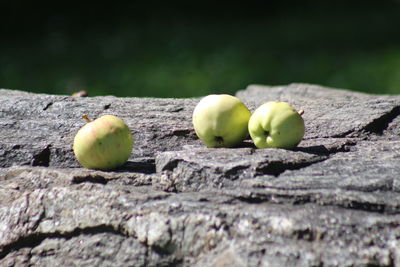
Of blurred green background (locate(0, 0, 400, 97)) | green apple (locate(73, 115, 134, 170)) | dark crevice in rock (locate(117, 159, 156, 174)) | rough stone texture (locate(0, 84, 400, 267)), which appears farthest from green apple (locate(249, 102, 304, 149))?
blurred green background (locate(0, 0, 400, 97))

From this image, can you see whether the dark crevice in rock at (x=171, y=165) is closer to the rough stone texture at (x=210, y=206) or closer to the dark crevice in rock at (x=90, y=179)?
the rough stone texture at (x=210, y=206)

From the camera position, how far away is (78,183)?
3711 millimetres

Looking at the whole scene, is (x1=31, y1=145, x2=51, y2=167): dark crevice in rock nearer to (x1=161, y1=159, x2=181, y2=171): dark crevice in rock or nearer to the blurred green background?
(x1=161, y1=159, x2=181, y2=171): dark crevice in rock

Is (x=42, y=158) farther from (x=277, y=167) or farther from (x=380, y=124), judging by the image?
(x=380, y=124)

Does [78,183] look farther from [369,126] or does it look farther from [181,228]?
[369,126]

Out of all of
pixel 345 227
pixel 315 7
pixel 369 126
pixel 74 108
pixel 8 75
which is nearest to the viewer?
pixel 345 227

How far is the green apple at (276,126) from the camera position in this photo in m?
3.76

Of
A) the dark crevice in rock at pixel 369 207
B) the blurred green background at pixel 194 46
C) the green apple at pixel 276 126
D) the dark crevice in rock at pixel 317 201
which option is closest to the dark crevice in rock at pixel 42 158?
the green apple at pixel 276 126

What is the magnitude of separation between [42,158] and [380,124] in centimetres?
208

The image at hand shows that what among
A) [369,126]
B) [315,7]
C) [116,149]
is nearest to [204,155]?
[116,149]

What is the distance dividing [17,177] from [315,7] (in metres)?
10.9

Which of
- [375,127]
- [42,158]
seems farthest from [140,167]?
[375,127]

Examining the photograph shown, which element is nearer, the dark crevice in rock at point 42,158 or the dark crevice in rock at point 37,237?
the dark crevice in rock at point 37,237

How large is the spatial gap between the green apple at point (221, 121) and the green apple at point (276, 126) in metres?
0.11
